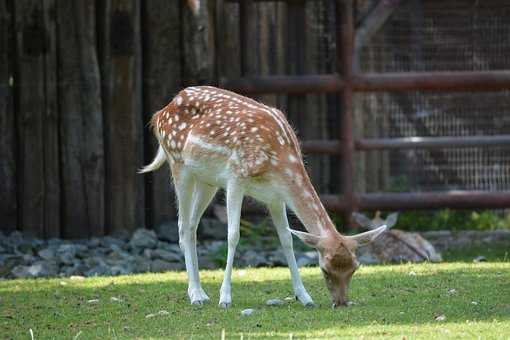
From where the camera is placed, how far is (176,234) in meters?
12.9

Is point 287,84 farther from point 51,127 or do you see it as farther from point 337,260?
point 337,260

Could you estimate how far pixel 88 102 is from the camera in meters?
12.8

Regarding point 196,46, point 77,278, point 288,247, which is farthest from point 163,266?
point 288,247

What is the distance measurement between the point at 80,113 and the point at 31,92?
1.79 ft

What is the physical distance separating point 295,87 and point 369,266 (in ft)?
9.87

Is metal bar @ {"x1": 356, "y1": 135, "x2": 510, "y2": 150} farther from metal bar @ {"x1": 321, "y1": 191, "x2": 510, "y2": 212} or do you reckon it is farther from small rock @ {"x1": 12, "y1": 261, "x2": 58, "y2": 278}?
small rock @ {"x1": 12, "y1": 261, "x2": 58, "y2": 278}

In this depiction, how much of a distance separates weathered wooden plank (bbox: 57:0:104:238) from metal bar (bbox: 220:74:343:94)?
1.63m

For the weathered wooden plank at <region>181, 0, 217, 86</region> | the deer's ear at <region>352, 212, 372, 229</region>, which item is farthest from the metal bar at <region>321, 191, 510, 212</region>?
the weathered wooden plank at <region>181, 0, 217, 86</region>

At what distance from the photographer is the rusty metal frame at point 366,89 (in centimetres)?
1372

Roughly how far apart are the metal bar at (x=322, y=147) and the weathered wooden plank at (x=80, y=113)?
2.30m

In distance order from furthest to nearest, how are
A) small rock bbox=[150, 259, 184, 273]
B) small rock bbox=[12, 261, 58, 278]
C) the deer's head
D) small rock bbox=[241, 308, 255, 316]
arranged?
1. small rock bbox=[150, 259, 184, 273]
2. small rock bbox=[12, 261, 58, 278]
3. the deer's head
4. small rock bbox=[241, 308, 255, 316]

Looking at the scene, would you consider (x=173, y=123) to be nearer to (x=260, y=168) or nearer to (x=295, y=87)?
(x=260, y=168)

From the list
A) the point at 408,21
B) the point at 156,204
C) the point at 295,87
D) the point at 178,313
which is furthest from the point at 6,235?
the point at 408,21

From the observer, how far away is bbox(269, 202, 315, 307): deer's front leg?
28.7 ft
